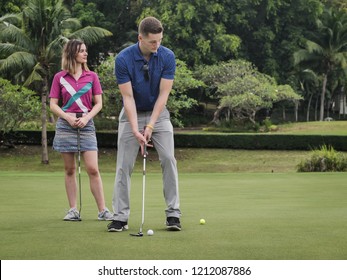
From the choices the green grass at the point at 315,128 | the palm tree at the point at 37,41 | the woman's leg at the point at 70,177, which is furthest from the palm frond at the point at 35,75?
the woman's leg at the point at 70,177

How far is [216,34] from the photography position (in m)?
69.2

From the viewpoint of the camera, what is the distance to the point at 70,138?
992 centimetres

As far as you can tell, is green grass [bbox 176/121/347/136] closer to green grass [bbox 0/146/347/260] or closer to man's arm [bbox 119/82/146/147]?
green grass [bbox 0/146/347/260]

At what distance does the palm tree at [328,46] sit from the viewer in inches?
2953

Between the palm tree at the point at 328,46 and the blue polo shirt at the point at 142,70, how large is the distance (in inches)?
2609

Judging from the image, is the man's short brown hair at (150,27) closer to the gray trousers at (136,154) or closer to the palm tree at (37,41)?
the gray trousers at (136,154)

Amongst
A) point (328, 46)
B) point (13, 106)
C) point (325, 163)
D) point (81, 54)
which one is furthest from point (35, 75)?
point (328, 46)

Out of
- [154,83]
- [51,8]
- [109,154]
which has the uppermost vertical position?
Result: [51,8]

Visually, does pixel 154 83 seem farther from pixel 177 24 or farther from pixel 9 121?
pixel 177 24

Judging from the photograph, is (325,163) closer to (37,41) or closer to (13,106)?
(37,41)

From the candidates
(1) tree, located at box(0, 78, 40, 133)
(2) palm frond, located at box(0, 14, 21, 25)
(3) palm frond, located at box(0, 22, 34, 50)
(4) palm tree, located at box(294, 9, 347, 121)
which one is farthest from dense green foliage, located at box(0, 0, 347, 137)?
(3) palm frond, located at box(0, 22, 34, 50)

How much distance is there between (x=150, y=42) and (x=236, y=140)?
39.3 meters

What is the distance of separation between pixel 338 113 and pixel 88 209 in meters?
82.4
